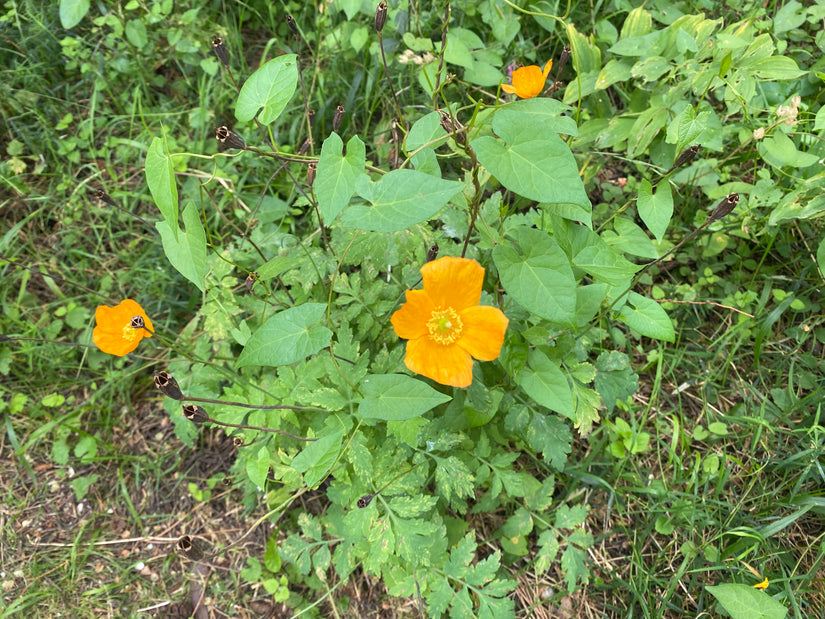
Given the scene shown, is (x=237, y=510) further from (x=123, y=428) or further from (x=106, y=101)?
(x=106, y=101)

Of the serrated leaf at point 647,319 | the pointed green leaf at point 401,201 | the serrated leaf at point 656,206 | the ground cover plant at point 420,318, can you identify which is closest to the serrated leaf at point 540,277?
the ground cover plant at point 420,318

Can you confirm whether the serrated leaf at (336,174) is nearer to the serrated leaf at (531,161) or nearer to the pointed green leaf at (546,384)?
the serrated leaf at (531,161)

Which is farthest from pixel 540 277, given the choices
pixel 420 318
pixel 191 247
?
pixel 191 247

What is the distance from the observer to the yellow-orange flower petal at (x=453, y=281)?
4.59 ft

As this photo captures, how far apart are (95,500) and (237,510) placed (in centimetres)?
71

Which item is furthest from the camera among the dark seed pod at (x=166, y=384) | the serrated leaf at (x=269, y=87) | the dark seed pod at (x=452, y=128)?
the serrated leaf at (x=269, y=87)

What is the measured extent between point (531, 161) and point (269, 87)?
78 centimetres

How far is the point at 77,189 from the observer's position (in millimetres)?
2854

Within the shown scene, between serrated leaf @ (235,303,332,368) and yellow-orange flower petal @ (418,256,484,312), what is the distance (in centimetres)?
30

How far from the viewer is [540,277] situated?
53.4 inches

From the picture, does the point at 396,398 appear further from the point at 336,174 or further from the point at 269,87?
the point at 269,87

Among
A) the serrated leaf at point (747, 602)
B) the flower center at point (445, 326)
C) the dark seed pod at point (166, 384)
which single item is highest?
the dark seed pod at point (166, 384)

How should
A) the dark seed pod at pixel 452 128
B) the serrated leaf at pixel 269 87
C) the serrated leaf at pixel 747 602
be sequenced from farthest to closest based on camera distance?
the serrated leaf at pixel 747 602, the serrated leaf at pixel 269 87, the dark seed pod at pixel 452 128

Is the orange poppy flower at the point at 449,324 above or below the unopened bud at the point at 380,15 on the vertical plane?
below
